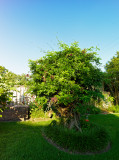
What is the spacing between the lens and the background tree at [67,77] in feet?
15.6

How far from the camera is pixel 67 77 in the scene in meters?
4.77

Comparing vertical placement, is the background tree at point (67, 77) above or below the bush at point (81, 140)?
above

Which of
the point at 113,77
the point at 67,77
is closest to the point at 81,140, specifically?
the point at 67,77

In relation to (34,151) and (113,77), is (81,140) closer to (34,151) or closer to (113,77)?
(34,151)

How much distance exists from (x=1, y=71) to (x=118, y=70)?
12.2 meters

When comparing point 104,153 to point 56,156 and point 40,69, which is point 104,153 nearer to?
point 56,156

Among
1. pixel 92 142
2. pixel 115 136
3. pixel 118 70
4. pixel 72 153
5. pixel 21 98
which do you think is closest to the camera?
pixel 72 153

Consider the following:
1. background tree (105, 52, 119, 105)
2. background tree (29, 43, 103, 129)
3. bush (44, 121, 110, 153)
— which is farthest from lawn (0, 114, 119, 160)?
background tree (105, 52, 119, 105)

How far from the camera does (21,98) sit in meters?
9.91

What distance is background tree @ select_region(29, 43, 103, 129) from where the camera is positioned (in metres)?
4.75

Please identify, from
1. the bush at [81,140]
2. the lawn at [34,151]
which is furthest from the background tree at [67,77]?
the lawn at [34,151]

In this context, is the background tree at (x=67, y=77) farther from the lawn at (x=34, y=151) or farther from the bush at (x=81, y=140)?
the lawn at (x=34, y=151)

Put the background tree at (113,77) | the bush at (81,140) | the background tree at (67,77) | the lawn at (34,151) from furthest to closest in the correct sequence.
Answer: the background tree at (113,77)
the background tree at (67,77)
the bush at (81,140)
the lawn at (34,151)

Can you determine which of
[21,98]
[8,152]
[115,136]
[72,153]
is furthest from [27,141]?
[21,98]
